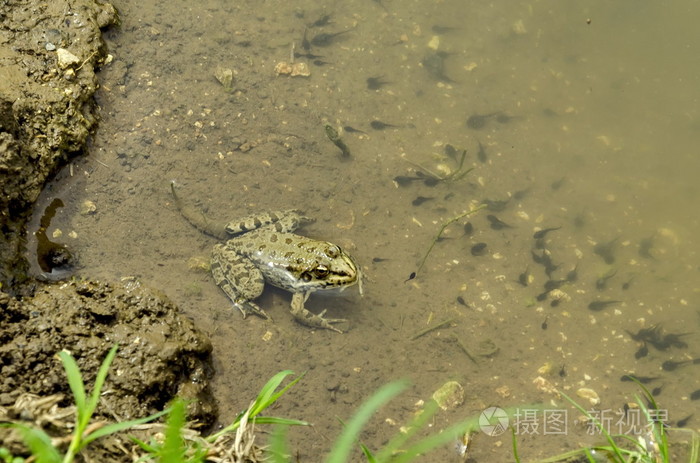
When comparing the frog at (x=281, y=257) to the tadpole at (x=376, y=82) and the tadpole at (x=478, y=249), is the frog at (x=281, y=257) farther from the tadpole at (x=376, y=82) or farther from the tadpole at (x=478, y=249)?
the tadpole at (x=376, y=82)

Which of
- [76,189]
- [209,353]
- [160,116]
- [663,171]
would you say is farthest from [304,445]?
[663,171]

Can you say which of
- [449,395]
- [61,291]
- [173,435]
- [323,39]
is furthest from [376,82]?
[173,435]

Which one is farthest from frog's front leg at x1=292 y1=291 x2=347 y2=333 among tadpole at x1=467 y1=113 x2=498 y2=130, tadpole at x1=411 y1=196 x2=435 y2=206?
tadpole at x1=467 y1=113 x2=498 y2=130

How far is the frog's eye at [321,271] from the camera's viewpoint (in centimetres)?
612

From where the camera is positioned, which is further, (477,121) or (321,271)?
(477,121)

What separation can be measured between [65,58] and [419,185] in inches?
173

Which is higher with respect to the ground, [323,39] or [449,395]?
[323,39]

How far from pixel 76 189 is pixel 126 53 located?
201cm

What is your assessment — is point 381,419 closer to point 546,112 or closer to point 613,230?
point 613,230

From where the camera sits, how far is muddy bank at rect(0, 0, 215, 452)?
4172 millimetres

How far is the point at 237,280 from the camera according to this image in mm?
5781

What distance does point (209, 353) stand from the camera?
5.25 m

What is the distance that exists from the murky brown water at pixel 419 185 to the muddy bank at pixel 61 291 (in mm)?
353

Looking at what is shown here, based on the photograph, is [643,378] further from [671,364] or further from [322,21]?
[322,21]
